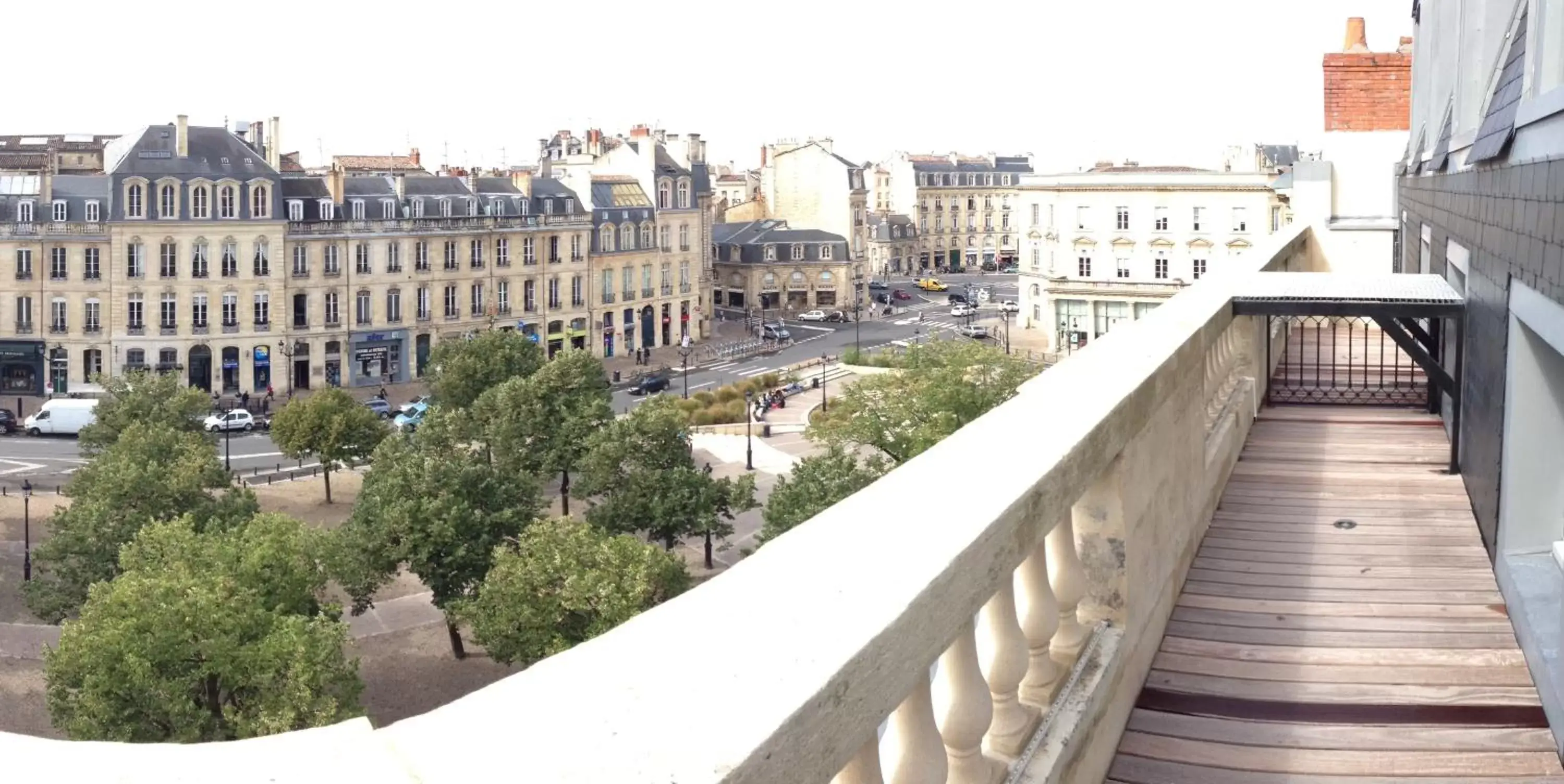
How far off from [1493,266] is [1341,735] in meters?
2.83

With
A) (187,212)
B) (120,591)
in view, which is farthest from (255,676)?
(187,212)

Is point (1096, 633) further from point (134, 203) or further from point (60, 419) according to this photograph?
point (134, 203)

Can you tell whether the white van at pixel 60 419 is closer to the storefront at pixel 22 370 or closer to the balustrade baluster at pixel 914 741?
the storefront at pixel 22 370

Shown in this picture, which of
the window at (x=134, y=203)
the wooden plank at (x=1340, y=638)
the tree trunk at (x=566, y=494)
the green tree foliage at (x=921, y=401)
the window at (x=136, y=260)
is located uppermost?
the window at (x=134, y=203)

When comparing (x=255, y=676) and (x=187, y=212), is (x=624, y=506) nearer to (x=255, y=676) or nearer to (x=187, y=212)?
(x=255, y=676)

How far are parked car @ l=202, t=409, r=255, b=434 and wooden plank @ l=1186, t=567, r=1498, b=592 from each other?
1717 inches

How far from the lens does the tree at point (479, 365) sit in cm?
4372

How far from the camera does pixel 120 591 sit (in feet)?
65.5

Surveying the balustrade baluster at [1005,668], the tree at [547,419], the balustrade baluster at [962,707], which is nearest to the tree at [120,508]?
the tree at [547,419]

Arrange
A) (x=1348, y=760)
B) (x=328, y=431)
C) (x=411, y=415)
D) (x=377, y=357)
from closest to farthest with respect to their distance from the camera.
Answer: (x=1348, y=760) < (x=328, y=431) < (x=411, y=415) < (x=377, y=357)

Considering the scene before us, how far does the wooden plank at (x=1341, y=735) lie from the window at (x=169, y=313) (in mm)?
52262

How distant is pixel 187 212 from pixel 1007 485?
174 feet

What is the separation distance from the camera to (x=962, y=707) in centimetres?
282

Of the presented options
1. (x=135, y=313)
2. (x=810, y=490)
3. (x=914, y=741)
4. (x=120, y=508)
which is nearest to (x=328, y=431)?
(x=120, y=508)
